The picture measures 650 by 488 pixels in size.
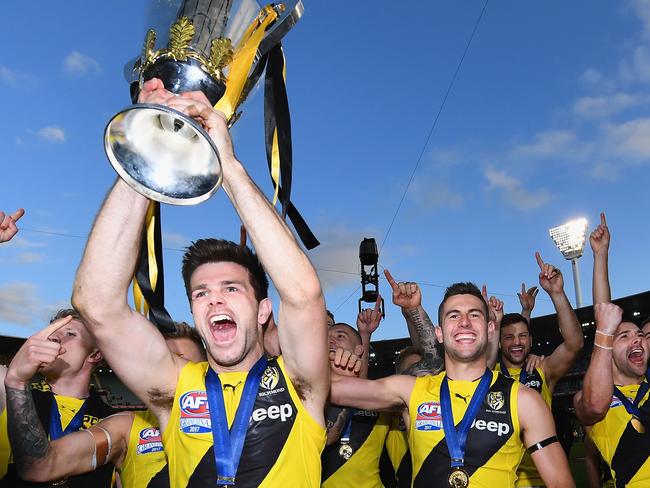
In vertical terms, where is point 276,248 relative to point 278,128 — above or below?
below

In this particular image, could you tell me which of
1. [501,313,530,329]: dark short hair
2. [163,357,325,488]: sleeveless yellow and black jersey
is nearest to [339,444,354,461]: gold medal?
[163,357,325,488]: sleeveless yellow and black jersey

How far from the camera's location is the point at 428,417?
357cm

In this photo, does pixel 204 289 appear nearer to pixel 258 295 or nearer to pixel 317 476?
pixel 258 295

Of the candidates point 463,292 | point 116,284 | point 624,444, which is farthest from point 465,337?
point 116,284

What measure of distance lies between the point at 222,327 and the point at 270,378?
0.31 meters

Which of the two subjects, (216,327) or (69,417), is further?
(69,417)

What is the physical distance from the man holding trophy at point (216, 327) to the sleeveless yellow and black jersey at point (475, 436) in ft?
4.10

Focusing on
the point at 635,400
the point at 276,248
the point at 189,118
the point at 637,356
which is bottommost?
the point at 635,400

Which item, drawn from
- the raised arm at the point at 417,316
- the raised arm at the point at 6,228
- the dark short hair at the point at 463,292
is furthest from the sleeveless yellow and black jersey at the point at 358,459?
the raised arm at the point at 6,228

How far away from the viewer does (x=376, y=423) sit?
180 inches

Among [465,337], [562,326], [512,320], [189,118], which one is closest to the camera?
[189,118]

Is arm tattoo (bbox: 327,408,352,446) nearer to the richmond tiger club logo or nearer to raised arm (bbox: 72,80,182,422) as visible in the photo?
the richmond tiger club logo

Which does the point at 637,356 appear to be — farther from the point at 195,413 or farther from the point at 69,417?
the point at 69,417

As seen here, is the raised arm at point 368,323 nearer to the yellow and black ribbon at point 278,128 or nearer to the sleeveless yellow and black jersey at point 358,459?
the sleeveless yellow and black jersey at point 358,459
